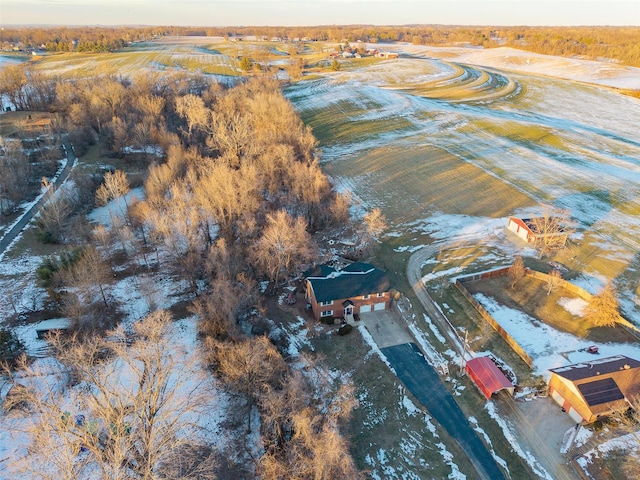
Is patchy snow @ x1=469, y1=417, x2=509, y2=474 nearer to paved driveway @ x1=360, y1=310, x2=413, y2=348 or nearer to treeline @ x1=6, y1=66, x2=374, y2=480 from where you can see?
paved driveway @ x1=360, y1=310, x2=413, y2=348

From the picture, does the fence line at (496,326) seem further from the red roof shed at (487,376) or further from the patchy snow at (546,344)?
the red roof shed at (487,376)

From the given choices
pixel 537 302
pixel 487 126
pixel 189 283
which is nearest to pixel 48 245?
pixel 189 283

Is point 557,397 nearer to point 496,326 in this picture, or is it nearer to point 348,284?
point 496,326

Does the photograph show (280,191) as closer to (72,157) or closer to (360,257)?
(360,257)

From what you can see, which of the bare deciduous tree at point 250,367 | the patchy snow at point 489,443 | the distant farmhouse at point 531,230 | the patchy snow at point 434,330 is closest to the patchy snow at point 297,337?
the bare deciduous tree at point 250,367

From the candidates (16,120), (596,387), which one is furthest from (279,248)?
(16,120)

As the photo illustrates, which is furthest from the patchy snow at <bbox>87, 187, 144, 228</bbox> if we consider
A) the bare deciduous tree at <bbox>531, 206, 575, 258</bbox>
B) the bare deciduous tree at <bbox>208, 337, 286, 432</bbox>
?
the bare deciduous tree at <bbox>531, 206, 575, 258</bbox>
